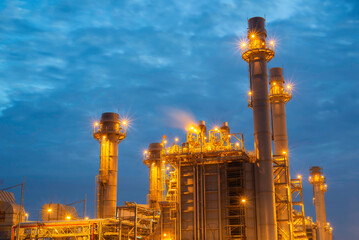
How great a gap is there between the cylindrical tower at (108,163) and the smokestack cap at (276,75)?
26458mm

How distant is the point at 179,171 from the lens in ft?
171

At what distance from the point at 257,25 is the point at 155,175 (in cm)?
4367

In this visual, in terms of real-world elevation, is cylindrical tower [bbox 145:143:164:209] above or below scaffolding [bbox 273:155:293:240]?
above

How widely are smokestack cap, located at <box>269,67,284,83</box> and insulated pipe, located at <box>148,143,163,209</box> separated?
101ft

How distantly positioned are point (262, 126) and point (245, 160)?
4550 mm

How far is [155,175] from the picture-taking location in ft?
289

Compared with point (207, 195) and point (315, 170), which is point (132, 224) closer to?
point (207, 195)

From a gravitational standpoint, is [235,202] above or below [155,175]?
below

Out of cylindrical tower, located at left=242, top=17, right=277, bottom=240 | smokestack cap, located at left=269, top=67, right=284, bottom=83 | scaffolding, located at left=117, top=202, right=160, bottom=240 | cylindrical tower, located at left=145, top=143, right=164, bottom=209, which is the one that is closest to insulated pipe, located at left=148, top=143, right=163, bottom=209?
cylindrical tower, located at left=145, top=143, right=164, bottom=209

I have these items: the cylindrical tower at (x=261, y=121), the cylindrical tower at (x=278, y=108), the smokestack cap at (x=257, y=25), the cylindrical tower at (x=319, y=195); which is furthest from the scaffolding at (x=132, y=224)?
the cylindrical tower at (x=319, y=195)

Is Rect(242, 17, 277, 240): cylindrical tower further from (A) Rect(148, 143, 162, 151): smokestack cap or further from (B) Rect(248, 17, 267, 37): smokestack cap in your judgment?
(A) Rect(148, 143, 162, 151): smokestack cap

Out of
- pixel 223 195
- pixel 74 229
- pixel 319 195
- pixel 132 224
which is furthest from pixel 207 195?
pixel 319 195

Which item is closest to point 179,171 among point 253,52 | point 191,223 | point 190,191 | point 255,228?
point 190,191

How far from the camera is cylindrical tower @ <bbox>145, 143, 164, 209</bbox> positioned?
282 ft
